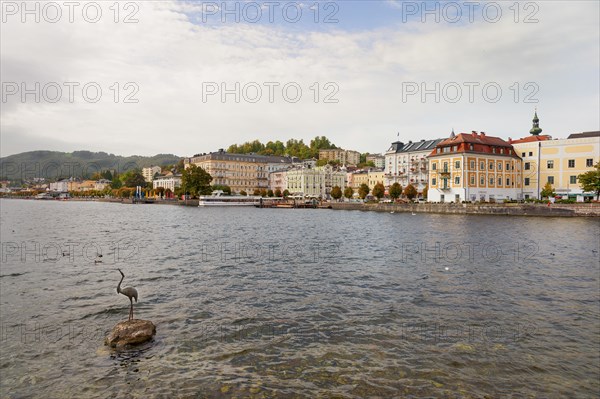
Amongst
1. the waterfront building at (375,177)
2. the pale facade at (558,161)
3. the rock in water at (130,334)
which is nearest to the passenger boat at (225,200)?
the waterfront building at (375,177)

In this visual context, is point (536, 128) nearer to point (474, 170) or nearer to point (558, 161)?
point (558, 161)

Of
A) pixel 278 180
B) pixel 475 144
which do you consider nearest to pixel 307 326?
pixel 475 144

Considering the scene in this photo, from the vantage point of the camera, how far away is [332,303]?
1529 centimetres

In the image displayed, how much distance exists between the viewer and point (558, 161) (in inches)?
3342

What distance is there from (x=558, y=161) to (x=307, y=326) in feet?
307

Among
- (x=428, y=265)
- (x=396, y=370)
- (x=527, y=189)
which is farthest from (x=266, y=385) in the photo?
(x=527, y=189)

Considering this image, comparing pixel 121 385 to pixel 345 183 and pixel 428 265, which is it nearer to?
pixel 428 265

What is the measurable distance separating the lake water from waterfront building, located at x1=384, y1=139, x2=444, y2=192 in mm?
89034

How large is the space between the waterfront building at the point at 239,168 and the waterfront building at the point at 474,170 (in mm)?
92556

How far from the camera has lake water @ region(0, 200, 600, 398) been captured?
9078mm

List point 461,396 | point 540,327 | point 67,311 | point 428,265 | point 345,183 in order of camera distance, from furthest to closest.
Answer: point 345,183 → point 428,265 → point 67,311 → point 540,327 → point 461,396

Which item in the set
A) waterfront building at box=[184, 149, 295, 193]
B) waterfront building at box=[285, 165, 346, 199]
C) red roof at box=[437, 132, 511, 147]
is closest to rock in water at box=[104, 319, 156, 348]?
red roof at box=[437, 132, 511, 147]

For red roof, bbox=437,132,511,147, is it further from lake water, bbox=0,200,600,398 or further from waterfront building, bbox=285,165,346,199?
waterfront building, bbox=285,165,346,199

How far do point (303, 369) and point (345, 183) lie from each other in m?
149
